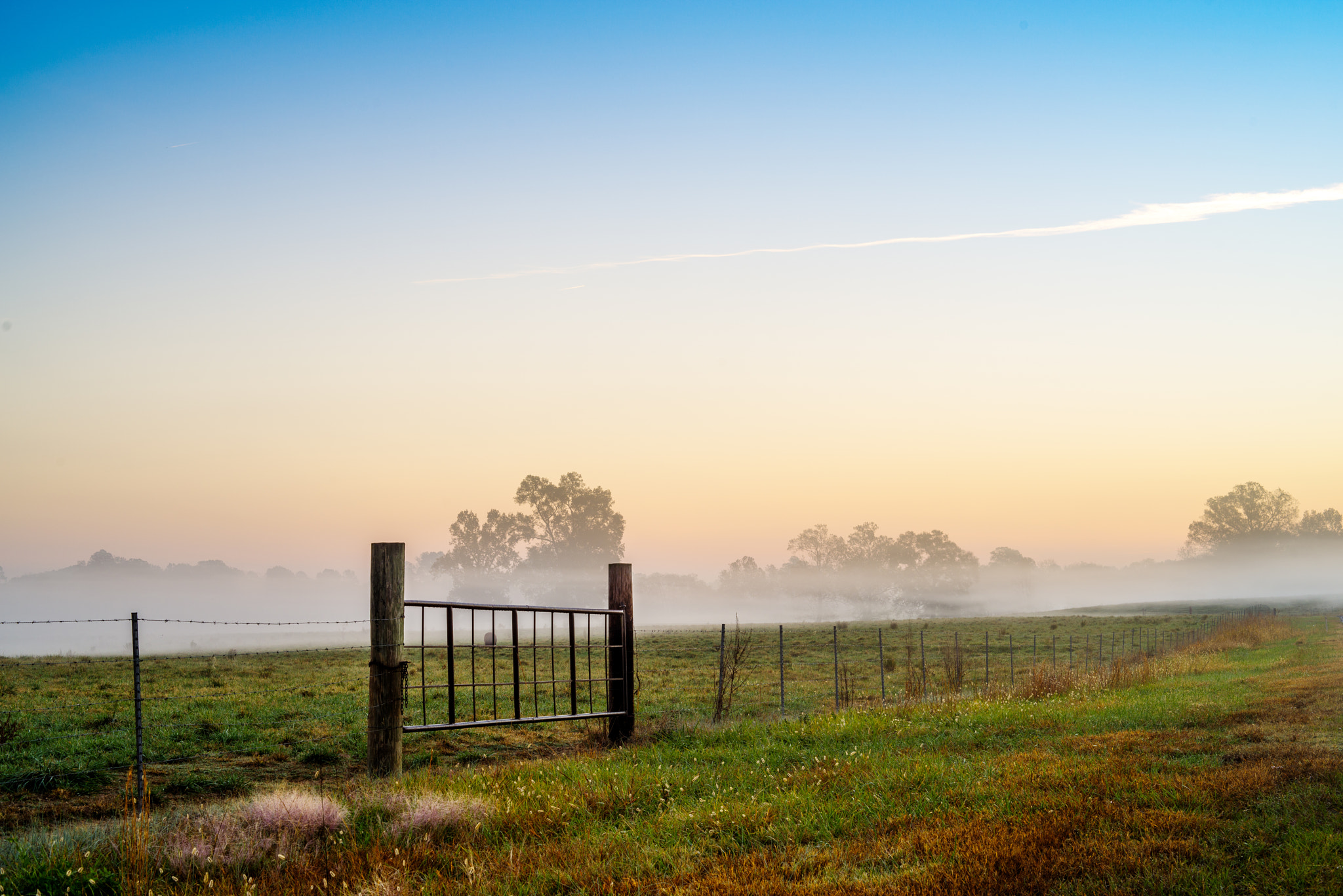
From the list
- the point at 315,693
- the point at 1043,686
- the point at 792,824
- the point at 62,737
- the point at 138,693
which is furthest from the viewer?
the point at 315,693

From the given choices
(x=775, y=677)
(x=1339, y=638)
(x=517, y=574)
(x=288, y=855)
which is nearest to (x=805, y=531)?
(x=517, y=574)

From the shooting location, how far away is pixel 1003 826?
7.15 m

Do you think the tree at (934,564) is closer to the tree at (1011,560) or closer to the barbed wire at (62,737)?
the tree at (1011,560)

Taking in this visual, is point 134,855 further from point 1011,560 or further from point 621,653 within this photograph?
point 1011,560

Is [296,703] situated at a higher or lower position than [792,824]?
Result: lower

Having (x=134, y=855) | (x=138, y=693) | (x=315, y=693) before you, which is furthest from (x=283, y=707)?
(x=134, y=855)

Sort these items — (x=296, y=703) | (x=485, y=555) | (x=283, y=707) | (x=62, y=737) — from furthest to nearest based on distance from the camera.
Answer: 1. (x=485, y=555)
2. (x=296, y=703)
3. (x=283, y=707)
4. (x=62, y=737)

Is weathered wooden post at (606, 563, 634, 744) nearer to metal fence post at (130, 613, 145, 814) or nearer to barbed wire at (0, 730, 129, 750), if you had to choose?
metal fence post at (130, 613, 145, 814)

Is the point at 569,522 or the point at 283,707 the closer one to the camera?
the point at 283,707

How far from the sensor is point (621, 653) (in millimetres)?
13695

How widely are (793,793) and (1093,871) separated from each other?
2992 mm

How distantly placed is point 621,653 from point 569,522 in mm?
87126

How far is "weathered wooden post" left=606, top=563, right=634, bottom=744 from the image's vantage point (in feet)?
43.5

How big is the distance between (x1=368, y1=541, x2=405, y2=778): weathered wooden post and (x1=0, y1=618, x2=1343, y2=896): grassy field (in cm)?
52
